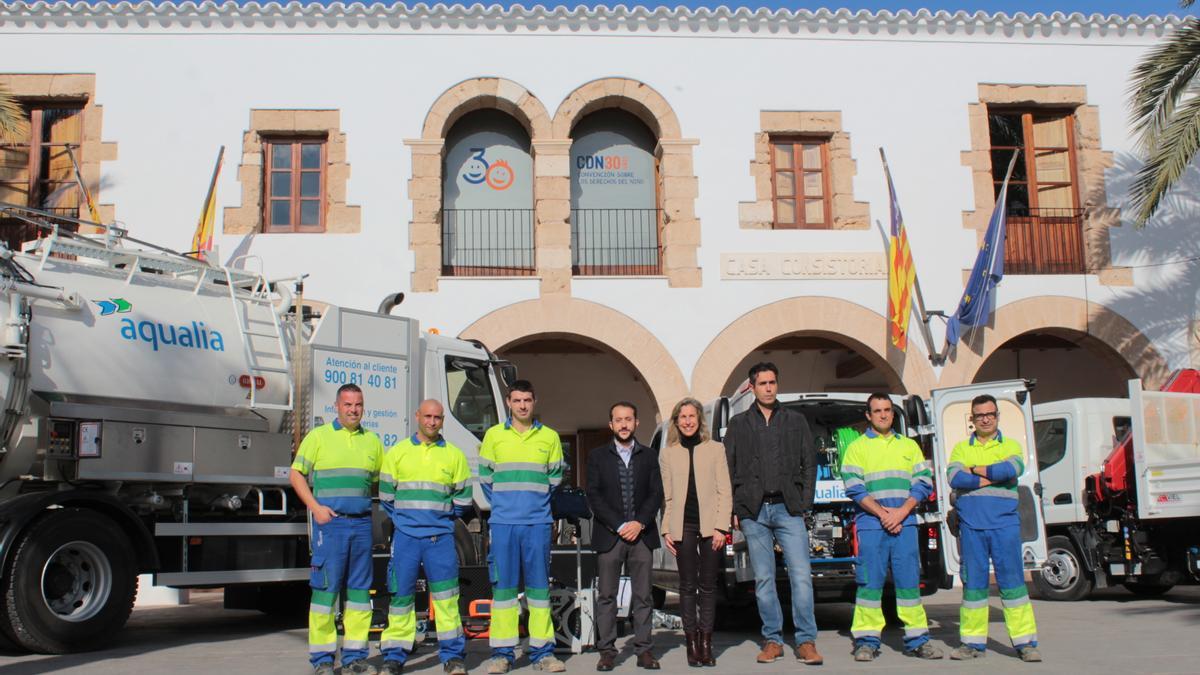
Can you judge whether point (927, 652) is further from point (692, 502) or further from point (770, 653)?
point (692, 502)

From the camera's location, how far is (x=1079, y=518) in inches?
467

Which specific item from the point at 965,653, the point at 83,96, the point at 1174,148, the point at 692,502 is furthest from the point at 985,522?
the point at 83,96

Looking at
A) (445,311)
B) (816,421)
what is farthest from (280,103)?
(816,421)

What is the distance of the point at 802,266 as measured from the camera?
14617mm

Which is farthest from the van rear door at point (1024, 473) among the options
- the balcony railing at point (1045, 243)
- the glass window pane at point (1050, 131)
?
the glass window pane at point (1050, 131)

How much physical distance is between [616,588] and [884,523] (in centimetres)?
180

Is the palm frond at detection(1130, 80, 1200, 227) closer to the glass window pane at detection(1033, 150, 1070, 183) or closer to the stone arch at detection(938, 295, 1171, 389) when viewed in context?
the stone arch at detection(938, 295, 1171, 389)

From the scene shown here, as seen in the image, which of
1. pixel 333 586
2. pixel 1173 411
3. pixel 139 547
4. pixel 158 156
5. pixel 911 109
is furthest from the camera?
pixel 911 109

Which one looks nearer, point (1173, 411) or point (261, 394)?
point (261, 394)

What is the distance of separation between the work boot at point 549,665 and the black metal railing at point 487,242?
323 inches

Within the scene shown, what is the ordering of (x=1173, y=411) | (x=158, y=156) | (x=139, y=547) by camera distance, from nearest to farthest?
(x=139, y=547), (x=1173, y=411), (x=158, y=156)

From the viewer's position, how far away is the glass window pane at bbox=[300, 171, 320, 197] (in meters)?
14.5

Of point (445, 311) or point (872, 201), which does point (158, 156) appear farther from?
point (872, 201)

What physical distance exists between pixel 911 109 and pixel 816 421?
23.8 ft
